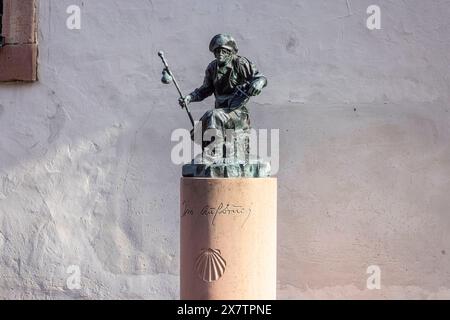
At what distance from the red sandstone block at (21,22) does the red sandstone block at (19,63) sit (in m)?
0.05

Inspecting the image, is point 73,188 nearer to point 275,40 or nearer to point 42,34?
point 42,34

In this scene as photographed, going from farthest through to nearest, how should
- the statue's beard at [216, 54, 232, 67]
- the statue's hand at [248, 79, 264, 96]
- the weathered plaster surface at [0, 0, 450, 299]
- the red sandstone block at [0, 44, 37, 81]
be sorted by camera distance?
the red sandstone block at [0, 44, 37, 81] → the weathered plaster surface at [0, 0, 450, 299] → the statue's beard at [216, 54, 232, 67] → the statue's hand at [248, 79, 264, 96]

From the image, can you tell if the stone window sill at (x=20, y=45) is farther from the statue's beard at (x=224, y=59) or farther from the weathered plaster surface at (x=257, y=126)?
the statue's beard at (x=224, y=59)

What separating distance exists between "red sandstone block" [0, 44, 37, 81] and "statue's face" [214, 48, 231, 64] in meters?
1.90

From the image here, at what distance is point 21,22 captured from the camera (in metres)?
5.14

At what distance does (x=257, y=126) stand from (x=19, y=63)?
5.72 ft

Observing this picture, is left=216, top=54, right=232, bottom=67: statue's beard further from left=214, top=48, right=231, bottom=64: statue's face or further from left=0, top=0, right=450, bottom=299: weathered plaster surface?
left=0, top=0, right=450, bottom=299: weathered plaster surface

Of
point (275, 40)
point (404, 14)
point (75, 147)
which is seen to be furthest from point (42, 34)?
point (404, 14)

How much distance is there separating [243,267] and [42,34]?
2.63 m

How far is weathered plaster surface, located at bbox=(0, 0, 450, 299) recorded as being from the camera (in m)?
4.94

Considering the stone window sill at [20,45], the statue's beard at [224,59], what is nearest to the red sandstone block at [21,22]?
the stone window sill at [20,45]

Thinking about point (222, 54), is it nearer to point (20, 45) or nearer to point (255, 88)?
point (255, 88)

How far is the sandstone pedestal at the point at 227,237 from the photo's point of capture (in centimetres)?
345
